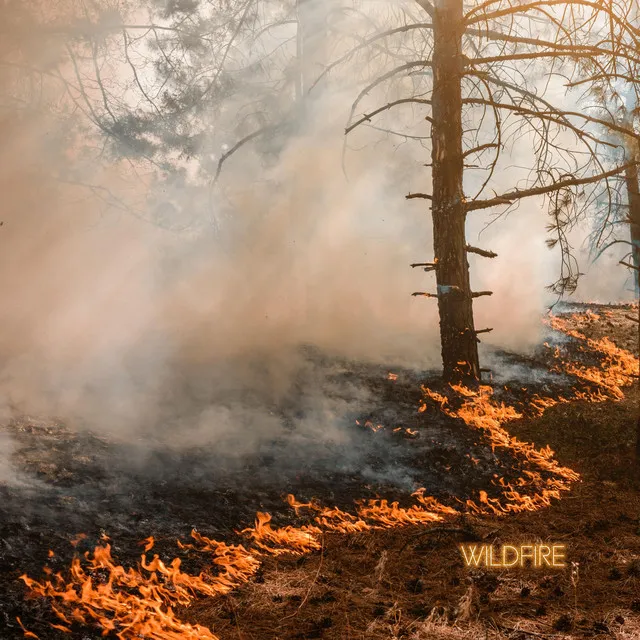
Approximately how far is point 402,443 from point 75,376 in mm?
3939

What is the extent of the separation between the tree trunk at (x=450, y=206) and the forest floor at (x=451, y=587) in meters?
2.49

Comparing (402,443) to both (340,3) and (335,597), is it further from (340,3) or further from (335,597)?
(340,3)

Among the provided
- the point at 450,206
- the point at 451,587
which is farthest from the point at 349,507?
the point at 450,206

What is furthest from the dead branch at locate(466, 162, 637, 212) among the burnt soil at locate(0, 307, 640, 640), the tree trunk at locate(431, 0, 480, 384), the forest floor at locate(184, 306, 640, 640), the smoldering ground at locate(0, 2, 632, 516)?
the forest floor at locate(184, 306, 640, 640)

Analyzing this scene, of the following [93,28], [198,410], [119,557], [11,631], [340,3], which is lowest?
[11,631]

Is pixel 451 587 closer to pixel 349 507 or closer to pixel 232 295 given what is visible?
pixel 349 507

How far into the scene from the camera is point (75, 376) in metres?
6.74

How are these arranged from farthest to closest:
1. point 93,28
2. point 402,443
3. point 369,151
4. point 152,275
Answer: point 369,151
point 152,275
point 93,28
point 402,443

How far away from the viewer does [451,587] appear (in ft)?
11.8

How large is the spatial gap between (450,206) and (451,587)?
4.83m

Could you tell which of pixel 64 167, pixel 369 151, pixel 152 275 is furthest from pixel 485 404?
pixel 64 167

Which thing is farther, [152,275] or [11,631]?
[152,275]

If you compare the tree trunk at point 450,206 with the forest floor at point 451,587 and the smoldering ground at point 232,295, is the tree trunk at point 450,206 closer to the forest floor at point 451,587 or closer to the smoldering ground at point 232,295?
the smoldering ground at point 232,295

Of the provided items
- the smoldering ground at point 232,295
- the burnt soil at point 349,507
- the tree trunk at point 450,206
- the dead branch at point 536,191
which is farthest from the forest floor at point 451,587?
the dead branch at point 536,191
